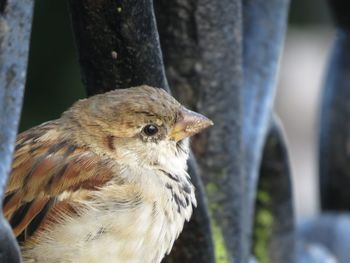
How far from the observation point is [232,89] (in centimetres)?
253

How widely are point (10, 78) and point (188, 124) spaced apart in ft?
2.97

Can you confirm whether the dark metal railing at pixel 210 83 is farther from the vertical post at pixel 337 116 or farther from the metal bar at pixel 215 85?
the vertical post at pixel 337 116

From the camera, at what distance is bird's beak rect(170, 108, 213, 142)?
249cm

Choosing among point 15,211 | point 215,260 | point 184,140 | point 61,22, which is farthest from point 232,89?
point 61,22

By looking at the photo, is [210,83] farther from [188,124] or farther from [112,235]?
[112,235]

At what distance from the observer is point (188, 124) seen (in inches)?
101

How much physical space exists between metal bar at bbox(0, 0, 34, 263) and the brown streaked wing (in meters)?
0.70

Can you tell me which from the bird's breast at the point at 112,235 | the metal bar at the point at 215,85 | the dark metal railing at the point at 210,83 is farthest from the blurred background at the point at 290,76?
the bird's breast at the point at 112,235

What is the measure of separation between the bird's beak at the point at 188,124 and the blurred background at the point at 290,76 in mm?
1142

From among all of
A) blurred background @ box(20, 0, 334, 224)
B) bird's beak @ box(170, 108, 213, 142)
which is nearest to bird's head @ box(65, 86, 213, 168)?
bird's beak @ box(170, 108, 213, 142)

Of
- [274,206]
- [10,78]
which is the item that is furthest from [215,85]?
[10,78]

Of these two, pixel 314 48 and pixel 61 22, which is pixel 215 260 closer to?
pixel 61 22

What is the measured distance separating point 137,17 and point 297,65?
9.04 m

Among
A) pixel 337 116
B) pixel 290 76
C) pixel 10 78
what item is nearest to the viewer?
pixel 10 78
